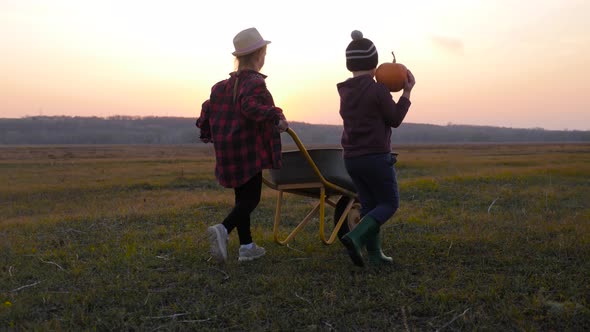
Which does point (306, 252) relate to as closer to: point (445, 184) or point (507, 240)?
point (507, 240)

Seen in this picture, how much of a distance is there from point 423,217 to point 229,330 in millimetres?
4310

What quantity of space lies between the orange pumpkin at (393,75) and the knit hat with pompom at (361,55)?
8cm

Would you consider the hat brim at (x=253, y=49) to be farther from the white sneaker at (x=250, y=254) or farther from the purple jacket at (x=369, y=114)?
the white sneaker at (x=250, y=254)

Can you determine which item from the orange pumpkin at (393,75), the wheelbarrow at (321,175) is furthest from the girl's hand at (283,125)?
the orange pumpkin at (393,75)

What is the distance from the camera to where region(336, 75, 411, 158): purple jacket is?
13.5 ft

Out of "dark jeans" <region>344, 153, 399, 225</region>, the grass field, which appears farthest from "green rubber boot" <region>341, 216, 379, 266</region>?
the grass field

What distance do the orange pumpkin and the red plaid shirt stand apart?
0.90 meters

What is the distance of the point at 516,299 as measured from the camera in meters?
3.54

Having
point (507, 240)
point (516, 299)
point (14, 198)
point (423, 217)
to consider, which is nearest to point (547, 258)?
point (507, 240)

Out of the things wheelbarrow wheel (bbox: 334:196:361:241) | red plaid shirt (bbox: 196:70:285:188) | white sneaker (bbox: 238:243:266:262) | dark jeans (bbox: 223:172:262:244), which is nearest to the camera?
red plaid shirt (bbox: 196:70:285:188)

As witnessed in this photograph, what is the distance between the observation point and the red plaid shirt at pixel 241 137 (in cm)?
437

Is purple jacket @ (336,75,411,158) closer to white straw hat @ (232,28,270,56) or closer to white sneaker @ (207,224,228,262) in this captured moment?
white straw hat @ (232,28,270,56)

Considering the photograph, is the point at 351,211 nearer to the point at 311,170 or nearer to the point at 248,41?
the point at 311,170

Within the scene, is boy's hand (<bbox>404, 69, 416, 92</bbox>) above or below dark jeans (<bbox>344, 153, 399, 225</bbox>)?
above
